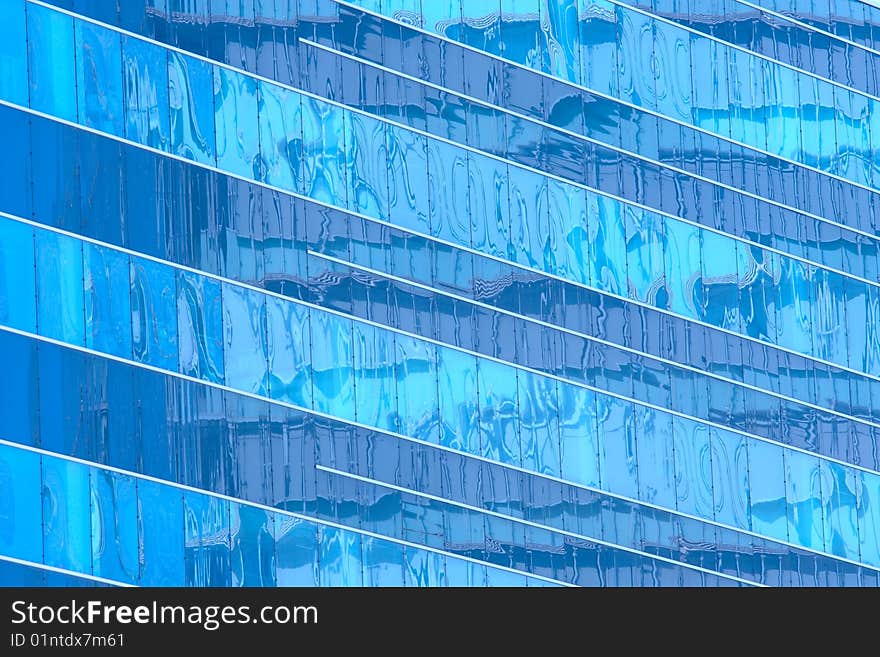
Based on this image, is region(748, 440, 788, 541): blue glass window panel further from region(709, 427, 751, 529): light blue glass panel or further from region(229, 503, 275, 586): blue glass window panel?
region(229, 503, 275, 586): blue glass window panel

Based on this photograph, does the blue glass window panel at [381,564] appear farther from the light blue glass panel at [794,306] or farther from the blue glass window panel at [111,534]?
the light blue glass panel at [794,306]

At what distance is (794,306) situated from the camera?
3894 cm

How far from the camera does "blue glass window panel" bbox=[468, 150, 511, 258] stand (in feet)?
122

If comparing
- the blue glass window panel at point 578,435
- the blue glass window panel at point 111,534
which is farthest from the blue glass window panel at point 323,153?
the blue glass window panel at point 111,534

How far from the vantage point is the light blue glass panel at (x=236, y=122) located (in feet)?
118

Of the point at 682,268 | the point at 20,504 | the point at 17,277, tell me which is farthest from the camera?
the point at 682,268

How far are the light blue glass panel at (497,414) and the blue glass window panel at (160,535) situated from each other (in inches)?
267

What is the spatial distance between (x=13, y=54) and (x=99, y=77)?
1798 mm

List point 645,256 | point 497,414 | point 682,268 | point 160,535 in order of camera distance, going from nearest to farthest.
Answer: point 160,535
point 497,414
point 645,256
point 682,268

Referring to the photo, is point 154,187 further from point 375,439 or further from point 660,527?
point 660,527

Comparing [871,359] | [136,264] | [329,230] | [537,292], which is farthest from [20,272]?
[871,359]

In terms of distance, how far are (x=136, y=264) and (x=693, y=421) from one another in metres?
12.8

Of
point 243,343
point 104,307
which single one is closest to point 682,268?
point 243,343

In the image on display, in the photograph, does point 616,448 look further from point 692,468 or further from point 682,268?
point 682,268
